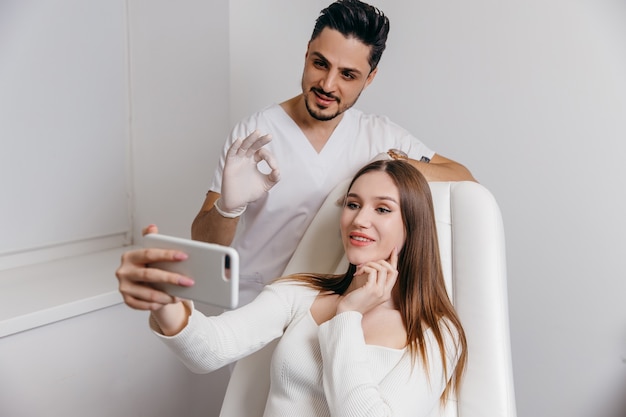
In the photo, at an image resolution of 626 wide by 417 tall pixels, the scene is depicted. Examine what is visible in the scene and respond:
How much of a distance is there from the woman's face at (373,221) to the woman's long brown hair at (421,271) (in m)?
0.02

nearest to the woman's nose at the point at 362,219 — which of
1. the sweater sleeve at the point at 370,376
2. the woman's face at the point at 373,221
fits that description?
the woman's face at the point at 373,221

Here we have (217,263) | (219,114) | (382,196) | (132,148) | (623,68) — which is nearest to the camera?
(217,263)

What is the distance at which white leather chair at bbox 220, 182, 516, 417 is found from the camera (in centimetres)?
113

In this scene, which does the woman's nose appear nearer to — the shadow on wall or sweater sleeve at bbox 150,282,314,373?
sweater sleeve at bbox 150,282,314,373

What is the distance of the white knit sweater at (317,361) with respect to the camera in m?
0.98

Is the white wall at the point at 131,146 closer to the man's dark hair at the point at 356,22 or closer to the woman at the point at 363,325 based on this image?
the man's dark hair at the point at 356,22

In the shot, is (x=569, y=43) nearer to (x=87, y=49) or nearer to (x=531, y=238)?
(x=531, y=238)

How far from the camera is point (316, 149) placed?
150 cm

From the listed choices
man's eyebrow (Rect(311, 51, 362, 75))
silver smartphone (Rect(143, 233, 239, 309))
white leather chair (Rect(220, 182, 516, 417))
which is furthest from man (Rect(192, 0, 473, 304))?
silver smartphone (Rect(143, 233, 239, 309))

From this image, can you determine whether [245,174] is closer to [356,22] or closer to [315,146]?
[315,146]

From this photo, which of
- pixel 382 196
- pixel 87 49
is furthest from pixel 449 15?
pixel 87 49

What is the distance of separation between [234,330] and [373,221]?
327mm

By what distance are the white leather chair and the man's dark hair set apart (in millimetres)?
375

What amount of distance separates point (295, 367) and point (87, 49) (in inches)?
55.1
